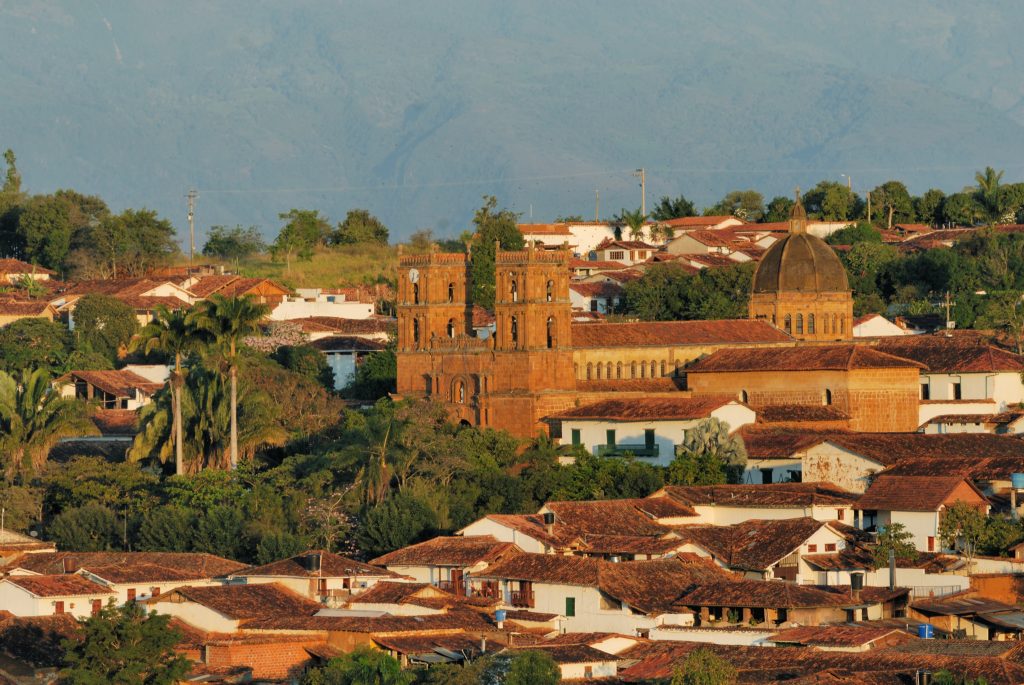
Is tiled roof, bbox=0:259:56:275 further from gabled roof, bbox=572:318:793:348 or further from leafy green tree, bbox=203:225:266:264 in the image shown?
gabled roof, bbox=572:318:793:348

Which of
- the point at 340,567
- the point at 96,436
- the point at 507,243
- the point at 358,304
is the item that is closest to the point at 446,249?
the point at 358,304

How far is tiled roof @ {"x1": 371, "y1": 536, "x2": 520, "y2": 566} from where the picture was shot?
58.9 m

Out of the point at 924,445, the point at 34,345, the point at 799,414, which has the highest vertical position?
the point at 34,345

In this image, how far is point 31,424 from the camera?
74.6m

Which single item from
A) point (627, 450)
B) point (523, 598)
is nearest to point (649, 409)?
point (627, 450)

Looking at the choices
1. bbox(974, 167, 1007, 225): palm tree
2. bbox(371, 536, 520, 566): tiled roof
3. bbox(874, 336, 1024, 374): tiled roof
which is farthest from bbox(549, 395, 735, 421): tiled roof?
bbox(974, 167, 1007, 225): palm tree

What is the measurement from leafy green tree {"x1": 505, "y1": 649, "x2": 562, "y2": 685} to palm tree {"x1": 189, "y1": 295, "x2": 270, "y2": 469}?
92.4 feet

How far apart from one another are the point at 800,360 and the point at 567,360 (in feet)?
24.3

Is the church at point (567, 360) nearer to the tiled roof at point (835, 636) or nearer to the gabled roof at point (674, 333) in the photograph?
the gabled roof at point (674, 333)

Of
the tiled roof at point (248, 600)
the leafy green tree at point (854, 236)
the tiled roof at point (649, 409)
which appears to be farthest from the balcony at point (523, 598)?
the leafy green tree at point (854, 236)

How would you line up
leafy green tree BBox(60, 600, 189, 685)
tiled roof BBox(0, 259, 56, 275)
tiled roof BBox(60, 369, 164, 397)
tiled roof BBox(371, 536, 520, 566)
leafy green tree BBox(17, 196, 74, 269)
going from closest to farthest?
leafy green tree BBox(60, 600, 189, 685)
tiled roof BBox(371, 536, 520, 566)
tiled roof BBox(60, 369, 164, 397)
tiled roof BBox(0, 259, 56, 275)
leafy green tree BBox(17, 196, 74, 269)

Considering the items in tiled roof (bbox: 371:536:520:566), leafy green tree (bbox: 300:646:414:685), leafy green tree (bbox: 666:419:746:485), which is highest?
leafy green tree (bbox: 666:419:746:485)

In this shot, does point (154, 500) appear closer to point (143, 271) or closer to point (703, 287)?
point (703, 287)

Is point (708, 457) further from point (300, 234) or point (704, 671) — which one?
point (300, 234)
